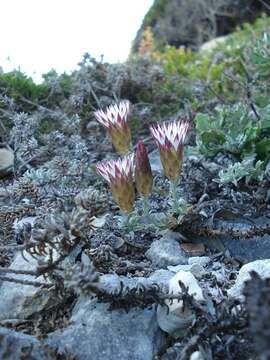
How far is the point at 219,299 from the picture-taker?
170 centimetres

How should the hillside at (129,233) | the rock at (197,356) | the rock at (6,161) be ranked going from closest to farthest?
the rock at (197,356), the hillside at (129,233), the rock at (6,161)

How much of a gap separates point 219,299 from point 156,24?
10809 millimetres

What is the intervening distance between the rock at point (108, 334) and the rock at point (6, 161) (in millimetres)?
1303

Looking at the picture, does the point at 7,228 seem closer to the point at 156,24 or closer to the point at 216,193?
the point at 216,193

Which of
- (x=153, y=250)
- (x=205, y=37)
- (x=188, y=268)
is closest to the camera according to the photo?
(x=188, y=268)

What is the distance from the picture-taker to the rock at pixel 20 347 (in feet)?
4.61

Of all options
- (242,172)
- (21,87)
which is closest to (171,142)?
(242,172)

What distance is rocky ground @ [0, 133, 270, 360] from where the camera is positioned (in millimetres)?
1461

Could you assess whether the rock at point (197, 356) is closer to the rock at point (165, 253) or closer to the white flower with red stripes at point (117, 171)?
the rock at point (165, 253)

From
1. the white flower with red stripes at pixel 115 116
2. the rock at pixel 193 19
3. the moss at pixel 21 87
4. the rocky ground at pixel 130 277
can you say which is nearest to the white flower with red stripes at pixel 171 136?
the rocky ground at pixel 130 277

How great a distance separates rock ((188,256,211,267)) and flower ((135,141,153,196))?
0.28 meters

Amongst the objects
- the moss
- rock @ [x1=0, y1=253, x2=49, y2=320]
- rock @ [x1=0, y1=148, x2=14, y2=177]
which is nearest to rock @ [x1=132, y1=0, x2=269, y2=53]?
the moss

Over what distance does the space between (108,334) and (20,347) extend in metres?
0.24

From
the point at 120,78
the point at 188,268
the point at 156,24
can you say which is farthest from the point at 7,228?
the point at 156,24
